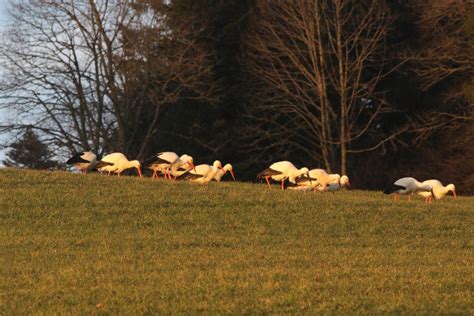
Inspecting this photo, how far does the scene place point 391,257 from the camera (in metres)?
16.1

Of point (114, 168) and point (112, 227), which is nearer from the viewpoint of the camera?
point (112, 227)

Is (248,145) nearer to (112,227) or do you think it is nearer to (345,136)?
(345,136)

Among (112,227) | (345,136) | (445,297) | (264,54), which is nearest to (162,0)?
(264,54)

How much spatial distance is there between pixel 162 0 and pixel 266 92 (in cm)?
702

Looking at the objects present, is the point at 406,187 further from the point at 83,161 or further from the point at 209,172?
the point at 83,161

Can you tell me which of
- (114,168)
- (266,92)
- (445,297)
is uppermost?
(266,92)

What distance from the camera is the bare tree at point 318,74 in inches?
1704

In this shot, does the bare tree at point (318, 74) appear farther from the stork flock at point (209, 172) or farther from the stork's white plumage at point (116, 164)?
the stork's white plumage at point (116, 164)

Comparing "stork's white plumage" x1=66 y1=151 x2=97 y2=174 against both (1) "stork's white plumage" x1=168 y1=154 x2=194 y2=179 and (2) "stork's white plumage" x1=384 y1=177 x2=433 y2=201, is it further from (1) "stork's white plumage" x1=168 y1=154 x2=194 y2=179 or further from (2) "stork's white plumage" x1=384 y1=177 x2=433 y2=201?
(2) "stork's white plumage" x1=384 y1=177 x2=433 y2=201

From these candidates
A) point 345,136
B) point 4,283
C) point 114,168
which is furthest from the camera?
point 345,136

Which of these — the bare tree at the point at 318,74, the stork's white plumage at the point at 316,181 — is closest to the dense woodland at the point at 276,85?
the bare tree at the point at 318,74

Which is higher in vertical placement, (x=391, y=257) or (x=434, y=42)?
(x=434, y=42)

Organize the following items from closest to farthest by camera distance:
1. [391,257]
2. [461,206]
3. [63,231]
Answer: [391,257] → [63,231] → [461,206]

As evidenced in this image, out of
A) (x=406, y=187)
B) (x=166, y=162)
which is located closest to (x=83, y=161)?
(x=166, y=162)
